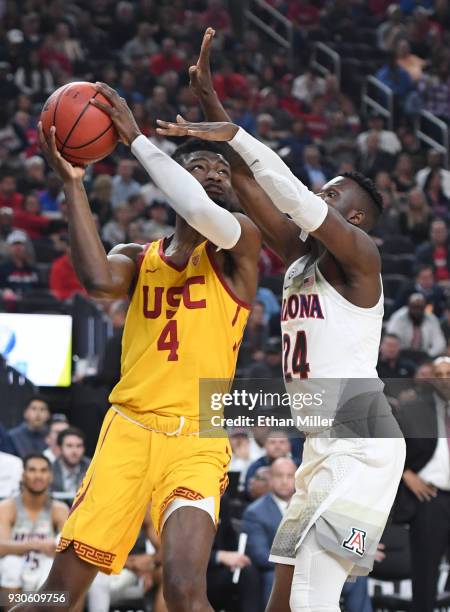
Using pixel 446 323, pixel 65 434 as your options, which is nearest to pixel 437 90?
pixel 446 323

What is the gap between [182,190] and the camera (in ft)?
14.8

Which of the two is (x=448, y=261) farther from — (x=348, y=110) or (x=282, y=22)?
(x=282, y=22)

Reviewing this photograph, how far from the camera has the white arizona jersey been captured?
455cm

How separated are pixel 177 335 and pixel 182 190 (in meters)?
0.63

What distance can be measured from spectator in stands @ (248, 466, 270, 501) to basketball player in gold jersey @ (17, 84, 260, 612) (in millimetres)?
3507

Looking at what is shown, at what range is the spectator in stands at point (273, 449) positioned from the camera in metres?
8.23

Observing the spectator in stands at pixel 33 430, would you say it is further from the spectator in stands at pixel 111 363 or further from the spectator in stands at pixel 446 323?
the spectator in stands at pixel 446 323

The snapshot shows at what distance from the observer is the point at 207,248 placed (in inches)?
193

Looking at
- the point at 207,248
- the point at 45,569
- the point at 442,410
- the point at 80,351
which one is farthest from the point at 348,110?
the point at 207,248

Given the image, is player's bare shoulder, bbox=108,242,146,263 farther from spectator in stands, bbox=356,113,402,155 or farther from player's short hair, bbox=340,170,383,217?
spectator in stands, bbox=356,113,402,155

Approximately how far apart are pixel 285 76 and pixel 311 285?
1278 centimetres

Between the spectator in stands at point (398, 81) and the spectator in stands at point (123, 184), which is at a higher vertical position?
the spectator in stands at point (398, 81)

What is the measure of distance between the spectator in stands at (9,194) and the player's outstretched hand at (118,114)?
7.70 meters

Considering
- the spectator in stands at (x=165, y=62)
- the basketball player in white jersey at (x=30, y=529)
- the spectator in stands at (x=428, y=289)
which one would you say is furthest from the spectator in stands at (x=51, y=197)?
the basketball player in white jersey at (x=30, y=529)
